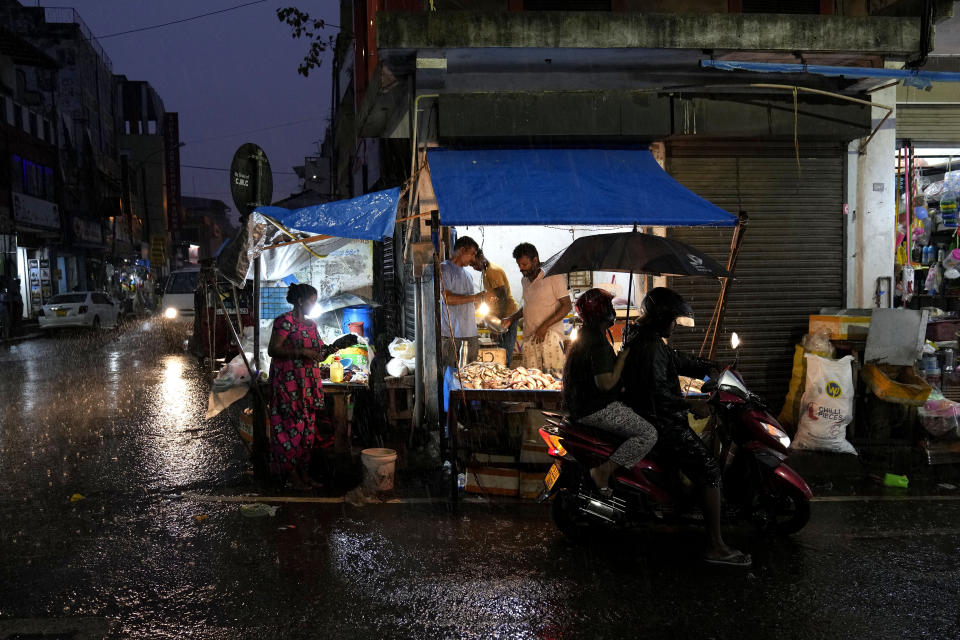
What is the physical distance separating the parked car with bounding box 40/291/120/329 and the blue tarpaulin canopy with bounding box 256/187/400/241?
71.6 ft

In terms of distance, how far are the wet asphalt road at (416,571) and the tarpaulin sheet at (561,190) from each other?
9.16ft

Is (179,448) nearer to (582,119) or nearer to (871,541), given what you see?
(582,119)

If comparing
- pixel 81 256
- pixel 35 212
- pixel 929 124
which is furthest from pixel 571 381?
pixel 81 256

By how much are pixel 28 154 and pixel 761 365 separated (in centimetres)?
3424

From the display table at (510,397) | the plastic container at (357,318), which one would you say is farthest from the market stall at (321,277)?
the display table at (510,397)

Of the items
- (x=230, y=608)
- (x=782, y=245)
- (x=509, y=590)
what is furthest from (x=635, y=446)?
(x=782, y=245)

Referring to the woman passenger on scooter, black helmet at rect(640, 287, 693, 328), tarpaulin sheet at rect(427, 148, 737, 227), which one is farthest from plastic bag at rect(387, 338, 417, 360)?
black helmet at rect(640, 287, 693, 328)

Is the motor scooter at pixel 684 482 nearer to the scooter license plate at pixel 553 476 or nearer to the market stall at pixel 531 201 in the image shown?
the scooter license plate at pixel 553 476

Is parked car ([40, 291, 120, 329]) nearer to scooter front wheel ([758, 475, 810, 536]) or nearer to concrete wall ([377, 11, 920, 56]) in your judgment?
concrete wall ([377, 11, 920, 56])

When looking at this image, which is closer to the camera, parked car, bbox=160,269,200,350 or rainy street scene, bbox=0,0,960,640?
rainy street scene, bbox=0,0,960,640

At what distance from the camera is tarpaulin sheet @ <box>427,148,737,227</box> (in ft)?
22.1

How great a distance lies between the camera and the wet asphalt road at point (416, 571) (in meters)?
4.07

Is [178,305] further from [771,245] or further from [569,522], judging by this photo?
[569,522]

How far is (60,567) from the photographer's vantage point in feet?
16.0
